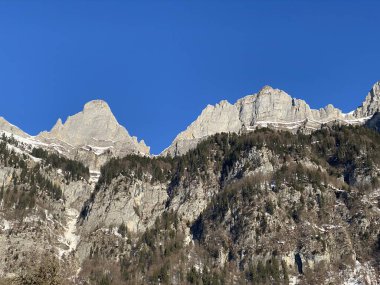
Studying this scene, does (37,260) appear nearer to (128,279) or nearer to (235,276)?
(128,279)

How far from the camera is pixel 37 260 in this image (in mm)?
197625

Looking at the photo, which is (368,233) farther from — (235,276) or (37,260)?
(37,260)

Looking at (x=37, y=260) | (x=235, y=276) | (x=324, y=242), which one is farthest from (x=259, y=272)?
(x=37, y=260)

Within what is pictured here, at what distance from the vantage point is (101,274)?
650 ft

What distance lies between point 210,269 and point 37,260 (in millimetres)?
61703

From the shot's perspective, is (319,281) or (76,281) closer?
(319,281)

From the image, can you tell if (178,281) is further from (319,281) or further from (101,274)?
(319,281)

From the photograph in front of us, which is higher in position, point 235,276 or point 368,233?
point 368,233

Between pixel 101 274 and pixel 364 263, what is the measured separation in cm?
9074

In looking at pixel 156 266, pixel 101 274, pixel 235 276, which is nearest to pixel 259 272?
pixel 235 276

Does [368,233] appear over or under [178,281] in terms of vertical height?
over

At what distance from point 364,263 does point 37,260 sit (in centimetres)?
11286

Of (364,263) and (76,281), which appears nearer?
(364,263)

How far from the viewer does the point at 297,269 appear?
185 m
